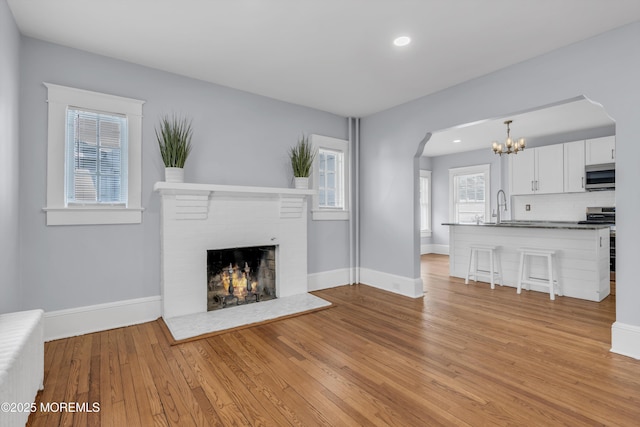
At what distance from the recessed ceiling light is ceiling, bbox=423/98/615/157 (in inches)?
68.9

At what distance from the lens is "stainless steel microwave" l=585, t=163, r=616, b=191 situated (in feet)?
18.3

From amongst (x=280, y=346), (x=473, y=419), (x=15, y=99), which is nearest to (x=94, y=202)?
(x=15, y=99)

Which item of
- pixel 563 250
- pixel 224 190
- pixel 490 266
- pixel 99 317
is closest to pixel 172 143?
pixel 224 190

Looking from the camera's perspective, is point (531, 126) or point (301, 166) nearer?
point (301, 166)

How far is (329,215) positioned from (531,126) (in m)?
4.18

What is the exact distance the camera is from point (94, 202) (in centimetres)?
305

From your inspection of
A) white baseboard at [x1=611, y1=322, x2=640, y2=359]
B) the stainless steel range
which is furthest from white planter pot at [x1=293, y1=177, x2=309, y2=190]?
the stainless steel range

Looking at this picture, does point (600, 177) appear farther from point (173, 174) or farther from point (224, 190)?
point (173, 174)

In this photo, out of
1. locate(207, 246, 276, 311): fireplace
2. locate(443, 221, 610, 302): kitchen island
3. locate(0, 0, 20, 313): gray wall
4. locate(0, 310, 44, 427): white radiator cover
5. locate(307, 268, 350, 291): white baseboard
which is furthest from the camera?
locate(307, 268, 350, 291): white baseboard

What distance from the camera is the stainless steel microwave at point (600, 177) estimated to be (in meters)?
5.58

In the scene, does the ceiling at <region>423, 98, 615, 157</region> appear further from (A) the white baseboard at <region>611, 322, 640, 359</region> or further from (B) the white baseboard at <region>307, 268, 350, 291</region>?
(A) the white baseboard at <region>611, 322, 640, 359</region>

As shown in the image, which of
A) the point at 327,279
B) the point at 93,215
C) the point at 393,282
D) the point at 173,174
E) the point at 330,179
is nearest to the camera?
the point at 93,215

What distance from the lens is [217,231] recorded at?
3.62 metres

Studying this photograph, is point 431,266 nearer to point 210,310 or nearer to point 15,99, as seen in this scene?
point 210,310
